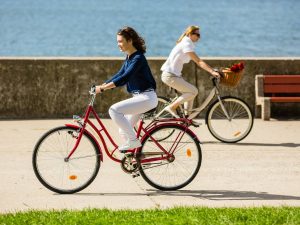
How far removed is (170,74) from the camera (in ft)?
39.5

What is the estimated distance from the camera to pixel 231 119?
40.6 feet

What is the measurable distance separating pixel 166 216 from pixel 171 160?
4.61 ft

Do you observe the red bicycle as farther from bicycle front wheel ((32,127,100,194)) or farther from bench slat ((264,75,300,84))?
bench slat ((264,75,300,84))

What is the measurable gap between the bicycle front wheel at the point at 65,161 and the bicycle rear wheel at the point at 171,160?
54 cm

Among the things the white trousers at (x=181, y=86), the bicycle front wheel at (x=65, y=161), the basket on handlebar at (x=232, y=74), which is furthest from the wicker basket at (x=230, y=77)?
the bicycle front wheel at (x=65, y=161)

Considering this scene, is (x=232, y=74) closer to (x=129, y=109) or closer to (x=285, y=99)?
(x=285, y=99)

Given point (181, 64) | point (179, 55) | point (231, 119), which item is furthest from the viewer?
point (231, 119)

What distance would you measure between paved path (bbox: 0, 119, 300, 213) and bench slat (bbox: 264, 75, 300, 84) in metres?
2.13

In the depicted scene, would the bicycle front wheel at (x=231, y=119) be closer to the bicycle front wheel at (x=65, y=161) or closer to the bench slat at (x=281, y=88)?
the bench slat at (x=281, y=88)

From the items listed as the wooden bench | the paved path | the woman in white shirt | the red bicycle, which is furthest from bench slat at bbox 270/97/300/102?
the red bicycle

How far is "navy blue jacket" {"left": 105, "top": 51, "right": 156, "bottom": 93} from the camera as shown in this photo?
894 cm

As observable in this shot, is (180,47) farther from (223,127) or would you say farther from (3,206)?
(3,206)

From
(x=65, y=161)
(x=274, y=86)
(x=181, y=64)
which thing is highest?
(x=181, y=64)

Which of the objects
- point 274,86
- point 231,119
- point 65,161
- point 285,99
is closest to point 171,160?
point 65,161
